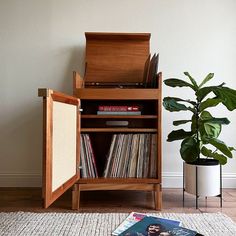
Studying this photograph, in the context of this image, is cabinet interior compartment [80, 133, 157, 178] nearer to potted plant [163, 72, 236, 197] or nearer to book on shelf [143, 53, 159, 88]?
potted plant [163, 72, 236, 197]

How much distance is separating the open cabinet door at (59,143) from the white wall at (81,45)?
65 cm

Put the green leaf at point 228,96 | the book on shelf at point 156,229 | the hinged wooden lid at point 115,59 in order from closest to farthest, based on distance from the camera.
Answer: the book on shelf at point 156,229, the green leaf at point 228,96, the hinged wooden lid at point 115,59

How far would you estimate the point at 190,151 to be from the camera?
138cm

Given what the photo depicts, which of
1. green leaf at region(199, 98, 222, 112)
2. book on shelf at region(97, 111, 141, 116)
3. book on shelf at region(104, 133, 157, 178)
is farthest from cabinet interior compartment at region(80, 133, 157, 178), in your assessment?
green leaf at region(199, 98, 222, 112)

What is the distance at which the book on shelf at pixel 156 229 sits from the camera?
1.01 meters

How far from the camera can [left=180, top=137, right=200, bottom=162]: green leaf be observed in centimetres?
137

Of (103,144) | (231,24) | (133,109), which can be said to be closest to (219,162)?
(133,109)

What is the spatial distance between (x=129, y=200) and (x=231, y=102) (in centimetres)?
85

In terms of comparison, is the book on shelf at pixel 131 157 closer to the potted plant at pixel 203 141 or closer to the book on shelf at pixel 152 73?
the potted plant at pixel 203 141

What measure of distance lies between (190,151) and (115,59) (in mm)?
850

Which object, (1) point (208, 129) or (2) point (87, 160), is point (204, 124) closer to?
(1) point (208, 129)

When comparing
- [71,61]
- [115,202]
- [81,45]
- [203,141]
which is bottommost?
[115,202]

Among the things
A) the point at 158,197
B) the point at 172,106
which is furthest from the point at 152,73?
the point at 158,197

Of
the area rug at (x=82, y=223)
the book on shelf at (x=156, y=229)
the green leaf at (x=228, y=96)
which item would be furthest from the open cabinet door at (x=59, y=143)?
the green leaf at (x=228, y=96)
